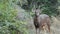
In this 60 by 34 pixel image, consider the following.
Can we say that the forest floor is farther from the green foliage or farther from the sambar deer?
the green foliage

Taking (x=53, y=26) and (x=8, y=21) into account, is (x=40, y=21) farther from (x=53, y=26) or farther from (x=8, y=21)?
(x=8, y=21)

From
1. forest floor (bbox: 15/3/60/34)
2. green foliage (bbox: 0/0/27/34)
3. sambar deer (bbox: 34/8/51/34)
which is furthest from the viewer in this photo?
forest floor (bbox: 15/3/60/34)

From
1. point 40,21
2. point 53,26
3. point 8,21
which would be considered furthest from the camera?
point 53,26

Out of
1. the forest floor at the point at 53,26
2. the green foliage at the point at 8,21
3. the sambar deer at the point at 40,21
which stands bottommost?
the forest floor at the point at 53,26

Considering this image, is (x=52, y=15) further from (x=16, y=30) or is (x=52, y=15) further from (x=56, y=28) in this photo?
(x=16, y=30)

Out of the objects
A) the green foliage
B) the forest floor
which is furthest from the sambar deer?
the green foliage

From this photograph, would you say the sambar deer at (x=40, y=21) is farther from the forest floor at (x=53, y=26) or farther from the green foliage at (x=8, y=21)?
the green foliage at (x=8, y=21)

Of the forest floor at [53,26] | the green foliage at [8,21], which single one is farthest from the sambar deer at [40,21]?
the green foliage at [8,21]

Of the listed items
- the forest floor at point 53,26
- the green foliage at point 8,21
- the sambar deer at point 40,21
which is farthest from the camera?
the forest floor at point 53,26

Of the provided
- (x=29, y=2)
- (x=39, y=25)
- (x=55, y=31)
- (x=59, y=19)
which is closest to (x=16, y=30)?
(x=39, y=25)

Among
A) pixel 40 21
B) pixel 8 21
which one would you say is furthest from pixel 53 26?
pixel 8 21

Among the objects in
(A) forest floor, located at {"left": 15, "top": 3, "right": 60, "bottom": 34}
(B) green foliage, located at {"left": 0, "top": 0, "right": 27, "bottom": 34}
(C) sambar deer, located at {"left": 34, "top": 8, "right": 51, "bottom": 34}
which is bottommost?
(A) forest floor, located at {"left": 15, "top": 3, "right": 60, "bottom": 34}

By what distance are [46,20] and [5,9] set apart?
4680 millimetres

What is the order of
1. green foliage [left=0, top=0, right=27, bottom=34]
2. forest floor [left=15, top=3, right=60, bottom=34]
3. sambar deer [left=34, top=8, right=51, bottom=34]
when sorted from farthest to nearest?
1. forest floor [left=15, top=3, right=60, bottom=34]
2. sambar deer [left=34, top=8, right=51, bottom=34]
3. green foliage [left=0, top=0, right=27, bottom=34]
